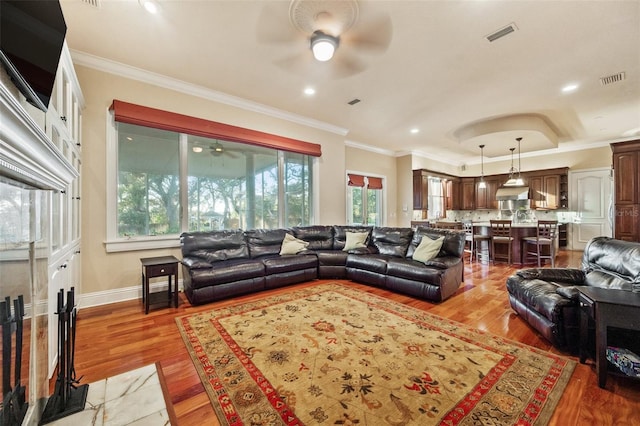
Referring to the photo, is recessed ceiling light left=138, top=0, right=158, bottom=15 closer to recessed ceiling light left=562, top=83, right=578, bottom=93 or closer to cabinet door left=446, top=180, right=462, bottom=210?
recessed ceiling light left=562, top=83, right=578, bottom=93

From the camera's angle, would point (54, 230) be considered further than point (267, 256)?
No

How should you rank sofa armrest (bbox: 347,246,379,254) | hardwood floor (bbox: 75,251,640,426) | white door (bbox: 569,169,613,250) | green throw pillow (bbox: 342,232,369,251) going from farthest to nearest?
white door (bbox: 569,169,613,250) < green throw pillow (bbox: 342,232,369,251) < sofa armrest (bbox: 347,246,379,254) < hardwood floor (bbox: 75,251,640,426)

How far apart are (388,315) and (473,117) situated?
4.58 meters

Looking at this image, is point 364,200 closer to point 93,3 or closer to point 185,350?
point 185,350

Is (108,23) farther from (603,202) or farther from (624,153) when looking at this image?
(603,202)

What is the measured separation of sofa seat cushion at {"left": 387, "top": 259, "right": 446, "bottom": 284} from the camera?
134 inches

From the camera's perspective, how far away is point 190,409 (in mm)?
1600

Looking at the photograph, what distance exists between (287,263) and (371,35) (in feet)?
10.7

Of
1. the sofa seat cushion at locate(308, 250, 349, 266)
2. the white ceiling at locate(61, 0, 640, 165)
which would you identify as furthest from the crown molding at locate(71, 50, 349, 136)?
the sofa seat cushion at locate(308, 250, 349, 266)

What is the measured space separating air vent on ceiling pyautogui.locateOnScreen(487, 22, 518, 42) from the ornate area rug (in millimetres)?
3177

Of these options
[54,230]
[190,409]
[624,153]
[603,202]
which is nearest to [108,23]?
[54,230]

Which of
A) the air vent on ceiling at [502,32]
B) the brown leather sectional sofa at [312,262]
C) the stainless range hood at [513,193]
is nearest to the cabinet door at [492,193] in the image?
the stainless range hood at [513,193]

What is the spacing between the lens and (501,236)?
581 centimetres

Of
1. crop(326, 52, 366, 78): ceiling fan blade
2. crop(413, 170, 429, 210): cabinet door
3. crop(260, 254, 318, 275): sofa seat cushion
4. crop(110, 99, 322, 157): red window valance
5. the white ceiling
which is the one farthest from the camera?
crop(413, 170, 429, 210): cabinet door
